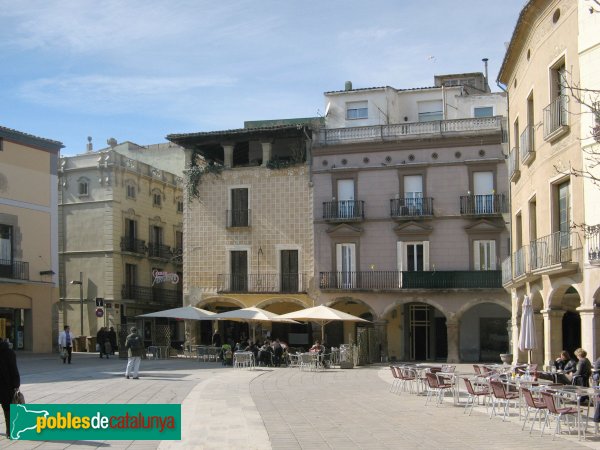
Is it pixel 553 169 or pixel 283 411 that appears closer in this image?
pixel 283 411

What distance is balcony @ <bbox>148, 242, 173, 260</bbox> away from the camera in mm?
49594

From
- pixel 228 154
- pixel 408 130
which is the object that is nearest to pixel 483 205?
pixel 408 130

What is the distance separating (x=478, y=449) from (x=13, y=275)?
97.6 feet

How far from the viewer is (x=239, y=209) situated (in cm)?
4188

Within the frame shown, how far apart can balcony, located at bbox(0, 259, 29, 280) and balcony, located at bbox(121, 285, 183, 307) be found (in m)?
8.73

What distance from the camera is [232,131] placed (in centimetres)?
4159

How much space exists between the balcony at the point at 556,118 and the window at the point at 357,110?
2290cm

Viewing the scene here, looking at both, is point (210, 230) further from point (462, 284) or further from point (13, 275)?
point (462, 284)

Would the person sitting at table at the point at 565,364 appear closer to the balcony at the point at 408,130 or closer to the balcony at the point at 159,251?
the balcony at the point at 408,130

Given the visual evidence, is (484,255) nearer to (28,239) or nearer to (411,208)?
(411,208)

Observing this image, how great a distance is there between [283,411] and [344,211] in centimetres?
2372

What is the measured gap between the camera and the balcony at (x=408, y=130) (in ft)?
126

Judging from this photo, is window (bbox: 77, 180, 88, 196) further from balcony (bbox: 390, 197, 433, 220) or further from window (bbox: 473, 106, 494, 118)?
window (bbox: 473, 106, 494, 118)

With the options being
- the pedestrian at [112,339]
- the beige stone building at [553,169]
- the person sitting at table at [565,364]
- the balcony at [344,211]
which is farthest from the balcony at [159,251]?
the person sitting at table at [565,364]
